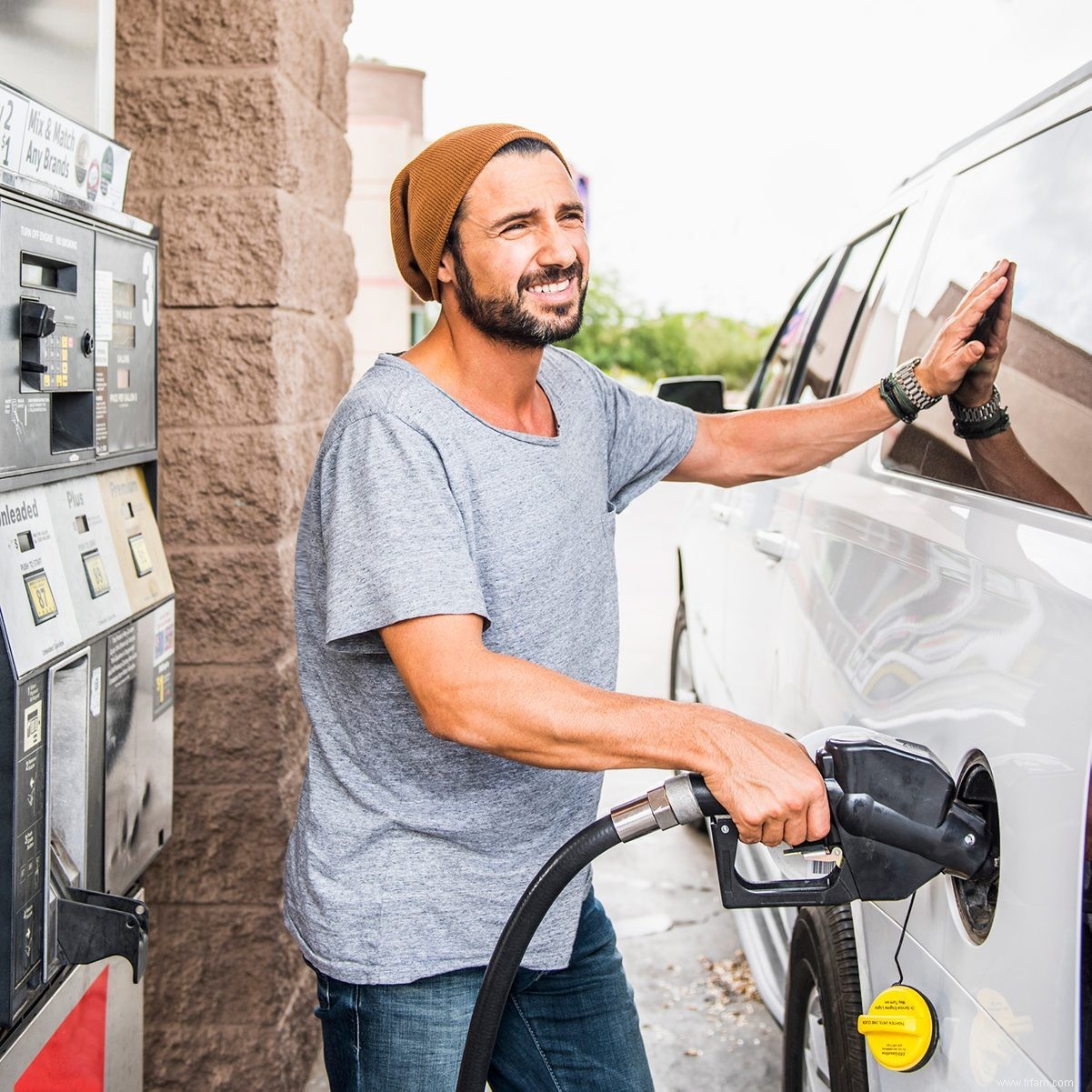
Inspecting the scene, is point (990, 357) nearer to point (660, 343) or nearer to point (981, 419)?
point (981, 419)

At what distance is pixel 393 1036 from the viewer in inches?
73.4

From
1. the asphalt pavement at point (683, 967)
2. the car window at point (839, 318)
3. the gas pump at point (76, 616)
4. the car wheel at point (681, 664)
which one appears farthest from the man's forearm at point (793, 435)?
the car wheel at point (681, 664)

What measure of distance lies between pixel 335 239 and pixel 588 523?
162 cm

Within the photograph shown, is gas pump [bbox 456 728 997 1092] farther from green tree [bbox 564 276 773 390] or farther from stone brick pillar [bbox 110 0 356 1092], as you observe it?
green tree [bbox 564 276 773 390]

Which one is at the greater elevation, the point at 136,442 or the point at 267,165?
the point at 267,165

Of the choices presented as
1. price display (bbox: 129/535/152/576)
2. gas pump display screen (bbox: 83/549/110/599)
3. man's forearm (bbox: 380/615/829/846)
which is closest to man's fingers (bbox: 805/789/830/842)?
man's forearm (bbox: 380/615/829/846)

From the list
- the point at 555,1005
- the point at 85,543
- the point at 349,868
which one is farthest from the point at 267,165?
the point at 555,1005

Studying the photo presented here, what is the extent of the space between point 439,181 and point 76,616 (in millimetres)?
845

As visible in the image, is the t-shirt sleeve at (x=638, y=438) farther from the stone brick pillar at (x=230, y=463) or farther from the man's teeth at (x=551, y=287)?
the stone brick pillar at (x=230, y=463)

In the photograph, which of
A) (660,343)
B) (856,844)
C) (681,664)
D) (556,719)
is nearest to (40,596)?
(556,719)

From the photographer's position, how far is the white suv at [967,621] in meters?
1.34

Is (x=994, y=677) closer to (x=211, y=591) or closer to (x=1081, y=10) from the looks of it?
(x=1081, y=10)

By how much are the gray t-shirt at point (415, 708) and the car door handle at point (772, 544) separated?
35.6 inches

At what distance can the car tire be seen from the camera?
6.52ft
